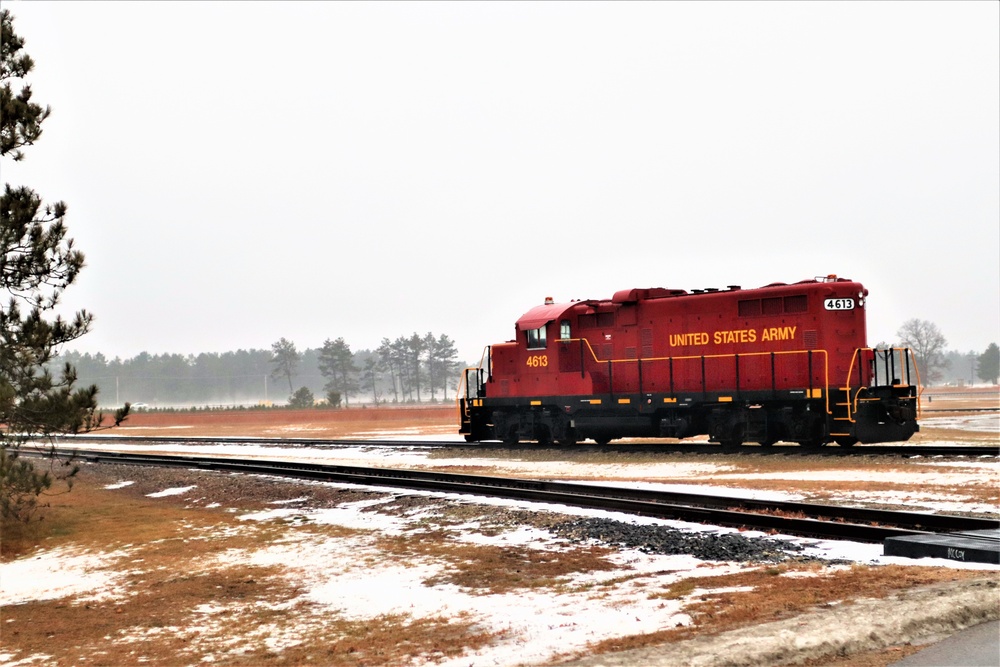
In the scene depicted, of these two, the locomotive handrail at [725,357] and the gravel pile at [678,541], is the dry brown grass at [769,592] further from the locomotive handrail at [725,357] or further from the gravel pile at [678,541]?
the locomotive handrail at [725,357]

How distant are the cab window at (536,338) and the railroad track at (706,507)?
8162mm

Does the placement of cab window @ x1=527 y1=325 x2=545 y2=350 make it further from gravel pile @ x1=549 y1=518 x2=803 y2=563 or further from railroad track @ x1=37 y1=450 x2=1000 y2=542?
gravel pile @ x1=549 y1=518 x2=803 y2=563

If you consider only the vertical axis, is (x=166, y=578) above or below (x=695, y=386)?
below

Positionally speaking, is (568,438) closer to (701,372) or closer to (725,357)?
(701,372)

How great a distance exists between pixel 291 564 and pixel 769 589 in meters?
5.81

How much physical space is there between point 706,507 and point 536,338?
47.0 ft

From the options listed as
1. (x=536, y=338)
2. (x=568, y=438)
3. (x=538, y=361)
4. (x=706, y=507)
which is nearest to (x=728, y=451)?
(x=568, y=438)

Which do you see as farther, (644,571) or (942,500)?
(942,500)

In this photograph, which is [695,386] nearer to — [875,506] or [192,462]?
[875,506]

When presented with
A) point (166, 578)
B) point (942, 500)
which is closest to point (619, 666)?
point (166, 578)

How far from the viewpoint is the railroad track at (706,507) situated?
36.0ft

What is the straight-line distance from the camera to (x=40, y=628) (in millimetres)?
9602

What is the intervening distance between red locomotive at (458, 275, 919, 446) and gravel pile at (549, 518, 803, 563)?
442 inches

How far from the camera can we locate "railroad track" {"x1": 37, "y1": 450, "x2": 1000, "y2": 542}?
11.0 metres
